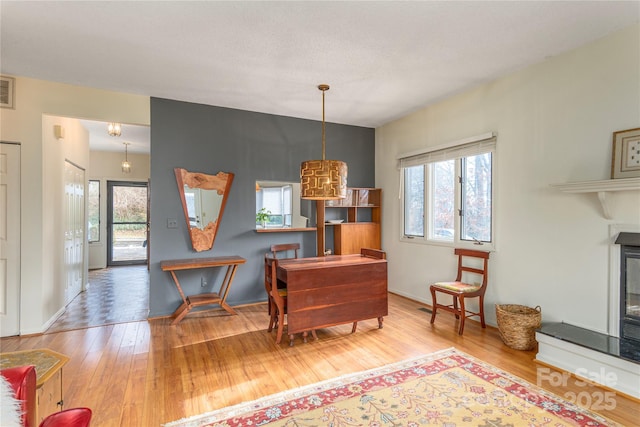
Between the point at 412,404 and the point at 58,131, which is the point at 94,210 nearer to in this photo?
the point at 58,131

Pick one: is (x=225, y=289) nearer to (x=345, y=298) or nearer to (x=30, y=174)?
(x=345, y=298)

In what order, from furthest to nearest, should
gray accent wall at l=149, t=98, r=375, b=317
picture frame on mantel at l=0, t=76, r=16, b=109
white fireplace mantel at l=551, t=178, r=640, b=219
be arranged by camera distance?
gray accent wall at l=149, t=98, r=375, b=317 < picture frame on mantel at l=0, t=76, r=16, b=109 < white fireplace mantel at l=551, t=178, r=640, b=219

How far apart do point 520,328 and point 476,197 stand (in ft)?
4.93

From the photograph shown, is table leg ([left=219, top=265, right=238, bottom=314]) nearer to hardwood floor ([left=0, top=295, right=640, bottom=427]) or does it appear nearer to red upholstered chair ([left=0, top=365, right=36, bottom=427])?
hardwood floor ([left=0, top=295, right=640, bottom=427])

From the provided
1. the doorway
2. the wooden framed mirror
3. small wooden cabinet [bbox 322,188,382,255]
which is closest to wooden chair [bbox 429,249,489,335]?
small wooden cabinet [bbox 322,188,382,255]

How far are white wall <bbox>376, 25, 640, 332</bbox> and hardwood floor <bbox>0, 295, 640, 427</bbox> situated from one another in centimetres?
63

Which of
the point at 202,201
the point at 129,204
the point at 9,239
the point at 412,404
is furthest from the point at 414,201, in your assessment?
the point at 129,204

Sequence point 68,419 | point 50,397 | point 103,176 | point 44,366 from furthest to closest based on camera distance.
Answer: point 103,176, point 50,397, point 44,366, point 68,419

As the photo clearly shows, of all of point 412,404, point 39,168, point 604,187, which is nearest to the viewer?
point 412,404

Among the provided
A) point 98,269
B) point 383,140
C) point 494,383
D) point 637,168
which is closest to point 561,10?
point 637,168

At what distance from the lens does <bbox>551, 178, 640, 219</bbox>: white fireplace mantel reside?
87.2 inches

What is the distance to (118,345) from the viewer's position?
300 cm

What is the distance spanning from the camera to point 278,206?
4.59 meters

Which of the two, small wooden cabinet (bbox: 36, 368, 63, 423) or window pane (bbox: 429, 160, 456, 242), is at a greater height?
window pane (bbox: 429, 160, 456, 242)
